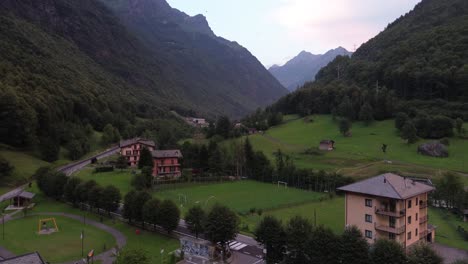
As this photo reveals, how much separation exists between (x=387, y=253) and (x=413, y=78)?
110577 millimetres

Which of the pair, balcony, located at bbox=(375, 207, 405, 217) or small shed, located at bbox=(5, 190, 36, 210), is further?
small shed, located at bbox=(5, 190, 36, 210)

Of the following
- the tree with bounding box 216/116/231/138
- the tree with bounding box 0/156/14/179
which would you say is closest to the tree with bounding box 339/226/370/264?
the tree with bounding box 0/156/14/179

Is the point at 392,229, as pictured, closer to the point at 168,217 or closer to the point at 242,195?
the point at 168,217

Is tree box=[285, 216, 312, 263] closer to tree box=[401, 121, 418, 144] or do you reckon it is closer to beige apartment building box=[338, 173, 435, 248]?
beige apartment building box=[338, 173, 435, 248]

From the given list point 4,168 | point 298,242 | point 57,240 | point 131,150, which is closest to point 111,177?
point 4,168

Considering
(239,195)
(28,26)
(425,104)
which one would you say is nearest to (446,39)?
(425,104)

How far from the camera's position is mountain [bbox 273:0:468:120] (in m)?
122

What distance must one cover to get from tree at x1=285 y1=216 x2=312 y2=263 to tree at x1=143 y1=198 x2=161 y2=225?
57.0ft

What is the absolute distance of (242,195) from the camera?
71250 mm

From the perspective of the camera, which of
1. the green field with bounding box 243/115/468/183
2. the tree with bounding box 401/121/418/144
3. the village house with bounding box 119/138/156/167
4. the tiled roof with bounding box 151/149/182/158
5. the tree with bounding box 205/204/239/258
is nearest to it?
the tree with bounding box 205/204/239/258

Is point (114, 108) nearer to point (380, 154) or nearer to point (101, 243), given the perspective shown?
point (380, 154)

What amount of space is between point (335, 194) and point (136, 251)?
1775 inches

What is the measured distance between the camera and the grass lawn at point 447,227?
45.3 meters

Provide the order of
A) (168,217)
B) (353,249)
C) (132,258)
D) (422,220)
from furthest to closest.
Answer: (168,217) < (422,220) < (353,249) < (132,258)
